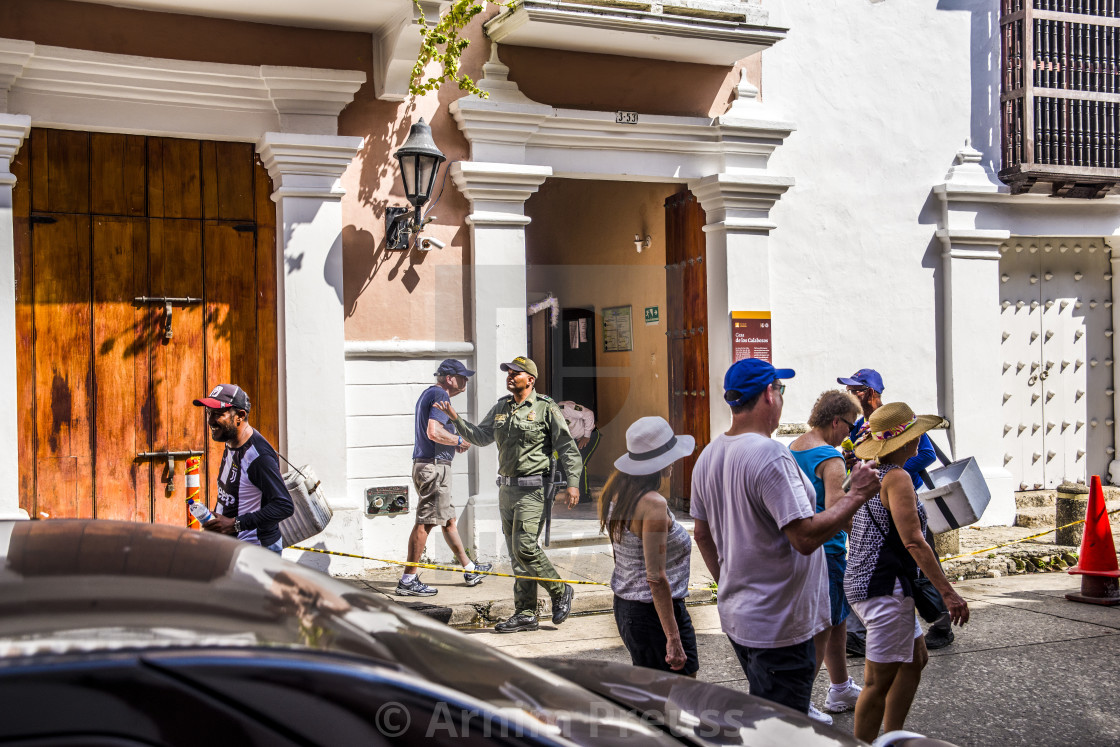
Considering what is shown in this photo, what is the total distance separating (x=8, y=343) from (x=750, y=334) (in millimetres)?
5922

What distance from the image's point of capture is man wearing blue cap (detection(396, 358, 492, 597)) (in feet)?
23.9

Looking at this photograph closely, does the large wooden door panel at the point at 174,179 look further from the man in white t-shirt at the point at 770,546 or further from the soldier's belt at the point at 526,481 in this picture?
the man in white t-shirt at the point at 770,546

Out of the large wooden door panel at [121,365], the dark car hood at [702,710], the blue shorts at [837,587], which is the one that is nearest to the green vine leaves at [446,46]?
the large wooden door panel at [121,365]

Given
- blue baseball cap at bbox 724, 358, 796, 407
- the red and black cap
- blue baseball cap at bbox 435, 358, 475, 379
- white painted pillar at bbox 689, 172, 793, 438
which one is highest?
white painted pillar at bbox 689, 172, 793, 438

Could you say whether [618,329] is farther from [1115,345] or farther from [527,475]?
[1115,345]

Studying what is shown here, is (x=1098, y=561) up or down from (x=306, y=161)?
down

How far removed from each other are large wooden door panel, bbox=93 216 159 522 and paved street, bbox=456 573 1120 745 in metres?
2.81

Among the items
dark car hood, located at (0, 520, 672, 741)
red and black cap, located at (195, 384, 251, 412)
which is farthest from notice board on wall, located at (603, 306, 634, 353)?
dark car hood, located at (0, 520, 672, 741)

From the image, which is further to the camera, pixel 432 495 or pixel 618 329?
pixel 618 329

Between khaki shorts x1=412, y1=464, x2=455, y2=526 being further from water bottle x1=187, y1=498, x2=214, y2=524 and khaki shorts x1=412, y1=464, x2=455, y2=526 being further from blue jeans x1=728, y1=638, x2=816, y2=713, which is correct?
blue jeans x1=728, y1=638, x2=816, y2=713

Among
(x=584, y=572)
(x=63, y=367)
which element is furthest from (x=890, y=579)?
(x=63, y=367)

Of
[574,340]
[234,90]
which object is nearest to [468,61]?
[234,90]

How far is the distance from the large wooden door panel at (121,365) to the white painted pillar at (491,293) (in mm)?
2455

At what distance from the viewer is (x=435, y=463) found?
732 centimetres
